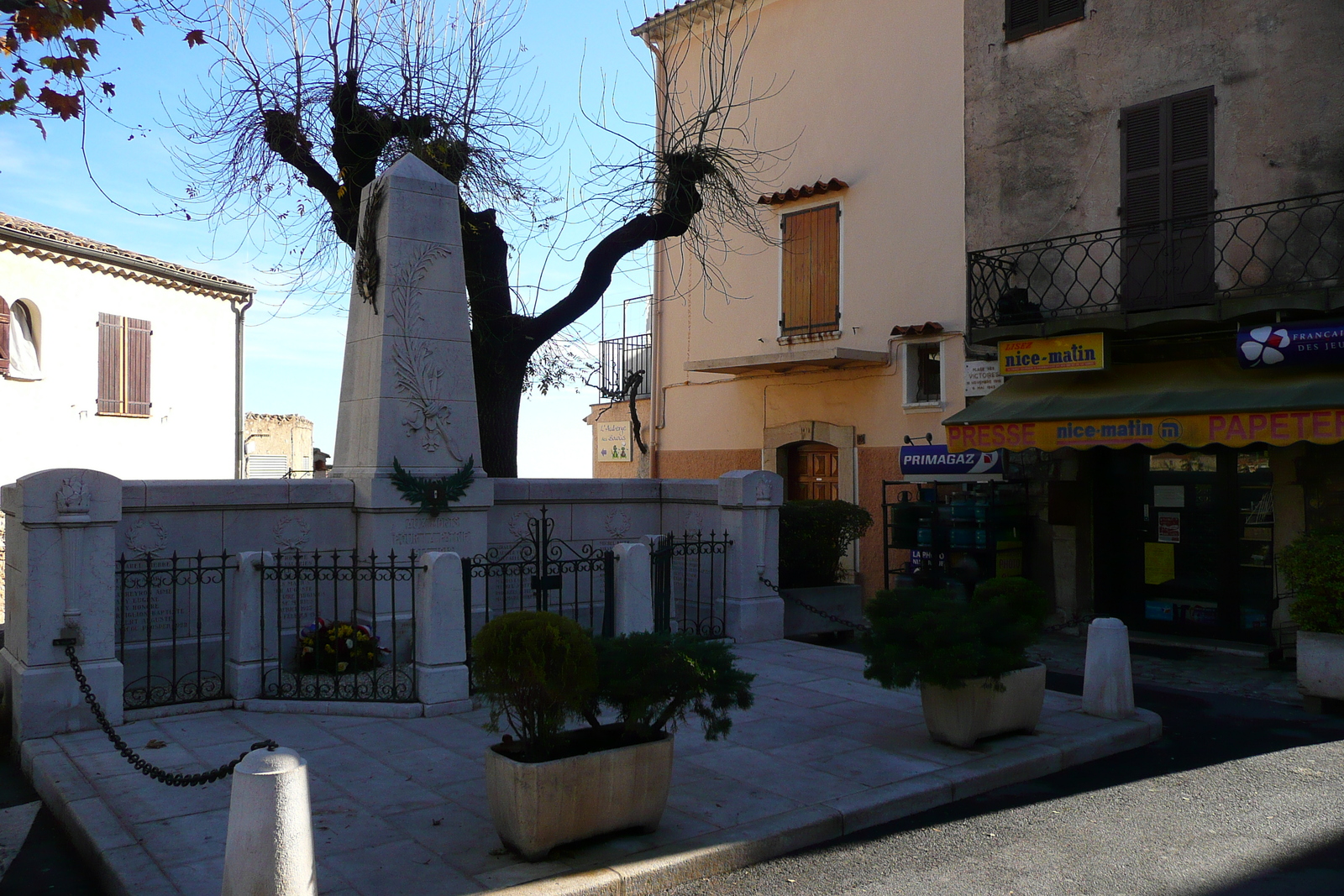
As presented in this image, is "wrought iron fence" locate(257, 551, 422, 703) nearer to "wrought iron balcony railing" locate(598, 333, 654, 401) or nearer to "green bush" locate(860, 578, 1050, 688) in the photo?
"green bush" locate(860, 578, 1050, 688)

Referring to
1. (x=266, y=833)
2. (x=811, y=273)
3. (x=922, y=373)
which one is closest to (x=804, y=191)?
(x=811, y=273)

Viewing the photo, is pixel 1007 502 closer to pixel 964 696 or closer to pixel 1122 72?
pixel 1122 72

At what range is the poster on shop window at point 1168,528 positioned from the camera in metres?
11.6

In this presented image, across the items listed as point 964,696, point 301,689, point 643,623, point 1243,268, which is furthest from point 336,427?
point 1243,268

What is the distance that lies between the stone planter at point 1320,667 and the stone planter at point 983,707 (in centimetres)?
276

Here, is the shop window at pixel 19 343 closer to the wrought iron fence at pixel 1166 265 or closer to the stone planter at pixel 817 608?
the stone planter at pixel 817 608

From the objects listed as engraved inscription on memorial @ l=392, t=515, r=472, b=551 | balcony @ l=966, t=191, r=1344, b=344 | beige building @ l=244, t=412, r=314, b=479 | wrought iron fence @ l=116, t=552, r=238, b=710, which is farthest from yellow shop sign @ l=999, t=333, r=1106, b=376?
beige building @ l=244, t=412, r=314, b=479

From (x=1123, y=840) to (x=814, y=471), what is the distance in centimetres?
1024

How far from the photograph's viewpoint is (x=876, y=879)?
4574 millimetres

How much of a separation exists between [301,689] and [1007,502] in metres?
8.47

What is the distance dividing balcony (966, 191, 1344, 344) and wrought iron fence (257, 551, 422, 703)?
24.7 feet

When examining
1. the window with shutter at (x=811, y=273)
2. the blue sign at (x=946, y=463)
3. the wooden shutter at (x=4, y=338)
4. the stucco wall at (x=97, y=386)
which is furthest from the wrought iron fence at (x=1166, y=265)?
the wooden shutter at (x=4, y=338)

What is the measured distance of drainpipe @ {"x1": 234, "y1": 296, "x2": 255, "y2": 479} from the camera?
20.2 meters

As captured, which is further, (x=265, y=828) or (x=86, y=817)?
(x=86, y=817)
